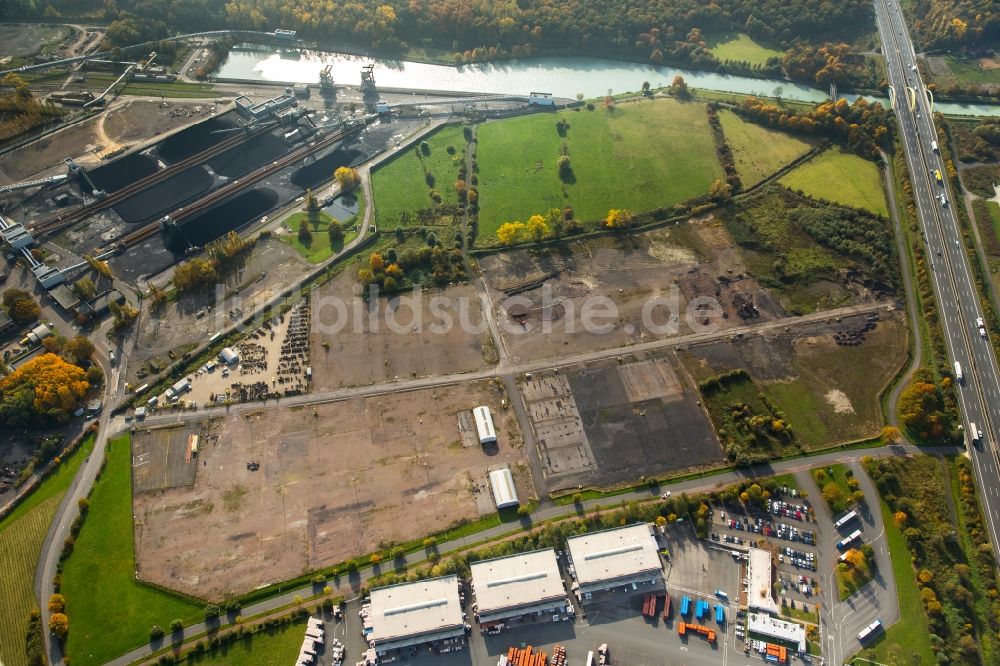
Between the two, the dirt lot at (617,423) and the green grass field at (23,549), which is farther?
the dirt lot at (617,423)

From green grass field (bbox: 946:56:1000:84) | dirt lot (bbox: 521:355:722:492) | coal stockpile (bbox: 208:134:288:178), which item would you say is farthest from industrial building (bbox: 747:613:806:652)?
green grass field (bbox: 946:56:1000:84)

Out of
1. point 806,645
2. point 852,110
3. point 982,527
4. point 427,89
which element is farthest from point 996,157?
point 427,89

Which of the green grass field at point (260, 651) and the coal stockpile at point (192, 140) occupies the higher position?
the coal stockpile at point (192, 140)

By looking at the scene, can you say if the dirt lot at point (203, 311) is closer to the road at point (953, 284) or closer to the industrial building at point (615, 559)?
the industrial building at point (615, 559)

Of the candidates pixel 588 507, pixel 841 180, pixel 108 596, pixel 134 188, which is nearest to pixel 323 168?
pixel 134 188

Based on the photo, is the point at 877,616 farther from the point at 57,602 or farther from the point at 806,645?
the point at 57,602

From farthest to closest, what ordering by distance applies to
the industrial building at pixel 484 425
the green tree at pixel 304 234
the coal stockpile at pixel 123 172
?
the coal stockpile at pixel 123 172, the green tree at pixel 304 234, the industrial building at pixel 484 425

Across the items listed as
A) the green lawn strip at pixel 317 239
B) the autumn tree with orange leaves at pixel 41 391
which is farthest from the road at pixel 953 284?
the autumn tree with orange leaves at pixel 41 391
